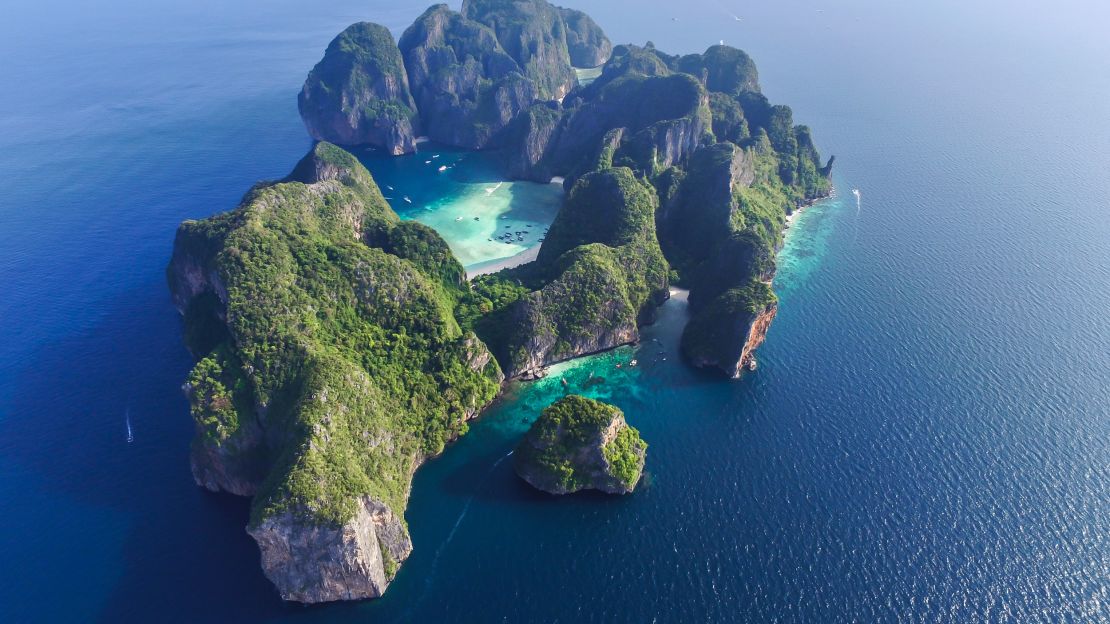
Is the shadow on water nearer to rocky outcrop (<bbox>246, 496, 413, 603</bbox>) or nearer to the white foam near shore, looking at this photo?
rocky outcrop (<bbox>246, 496, 413, 603</bbox>)

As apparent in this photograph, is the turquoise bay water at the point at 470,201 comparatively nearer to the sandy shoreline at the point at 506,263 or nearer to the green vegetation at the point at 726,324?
the sandy shoreline at the point at 506,263

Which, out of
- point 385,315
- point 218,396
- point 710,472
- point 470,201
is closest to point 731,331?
point 710,472

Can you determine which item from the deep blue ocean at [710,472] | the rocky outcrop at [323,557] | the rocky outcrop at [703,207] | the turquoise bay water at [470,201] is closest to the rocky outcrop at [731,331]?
the deep blue ocean at [710,472]

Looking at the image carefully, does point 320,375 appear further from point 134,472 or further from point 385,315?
point 134,472

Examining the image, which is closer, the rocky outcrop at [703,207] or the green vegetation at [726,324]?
the green vegetation at [726,324]

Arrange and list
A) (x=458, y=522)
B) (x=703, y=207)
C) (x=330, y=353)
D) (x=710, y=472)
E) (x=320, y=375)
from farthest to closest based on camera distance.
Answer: (x=703, y=207) → (x=710, y=472) → (x=330, y=353) → (x=458, y=522) → (x=320, y=375)

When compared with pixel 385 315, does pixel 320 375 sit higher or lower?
higher
